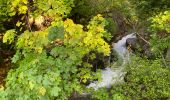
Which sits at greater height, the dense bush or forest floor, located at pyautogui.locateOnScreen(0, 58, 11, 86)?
the dense bush

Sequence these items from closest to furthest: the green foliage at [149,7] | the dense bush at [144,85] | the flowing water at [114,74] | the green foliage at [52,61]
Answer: the green foliage at [52,61] < the dense bush at [144,85] < the flowing water at [114,74] < the green foliage at [149,7]

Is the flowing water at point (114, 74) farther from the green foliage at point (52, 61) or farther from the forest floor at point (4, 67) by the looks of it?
the forest floor at point (4, 67)

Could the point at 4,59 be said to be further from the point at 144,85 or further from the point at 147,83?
the point at 147,83

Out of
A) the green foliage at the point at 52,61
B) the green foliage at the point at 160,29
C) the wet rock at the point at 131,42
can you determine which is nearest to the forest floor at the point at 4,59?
the green foliage at the point at 52,61

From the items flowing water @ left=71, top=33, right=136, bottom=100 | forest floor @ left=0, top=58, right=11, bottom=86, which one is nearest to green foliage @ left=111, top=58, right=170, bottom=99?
flowing water @ left=71, top=33, right=136, bottom=100

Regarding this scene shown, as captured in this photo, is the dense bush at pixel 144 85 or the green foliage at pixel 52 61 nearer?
the green foliage at pixel 52 61

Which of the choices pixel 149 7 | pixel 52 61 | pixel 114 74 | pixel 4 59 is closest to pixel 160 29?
pixel 149 7

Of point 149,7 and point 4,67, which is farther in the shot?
point 4,67

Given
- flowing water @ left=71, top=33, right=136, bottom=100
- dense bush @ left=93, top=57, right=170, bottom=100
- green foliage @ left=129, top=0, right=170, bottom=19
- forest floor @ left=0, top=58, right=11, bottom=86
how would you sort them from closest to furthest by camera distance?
dense bush @ left=93, top=57, right=170, bottom=100, flowing water @ left=71, top=33, right=136, bottom=100, green foliage @ left=129, top=0, right=170, bottom=19, forest floor @ left=0, top=58, right=11, bottom=86

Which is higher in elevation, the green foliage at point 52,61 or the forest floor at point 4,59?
the green foliage at point 52,61

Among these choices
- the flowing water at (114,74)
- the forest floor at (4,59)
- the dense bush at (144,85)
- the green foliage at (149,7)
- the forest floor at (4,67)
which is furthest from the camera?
the forest floor at (4,59)

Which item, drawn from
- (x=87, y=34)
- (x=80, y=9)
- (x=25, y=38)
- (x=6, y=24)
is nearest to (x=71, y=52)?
(x=87, y=34)

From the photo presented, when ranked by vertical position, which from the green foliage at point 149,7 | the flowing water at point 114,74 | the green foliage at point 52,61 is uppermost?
the green foliage at point 149,7

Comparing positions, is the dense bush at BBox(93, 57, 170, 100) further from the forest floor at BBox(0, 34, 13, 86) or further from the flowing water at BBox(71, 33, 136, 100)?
the forest floor at BBox(0, 34, 13, 86)
